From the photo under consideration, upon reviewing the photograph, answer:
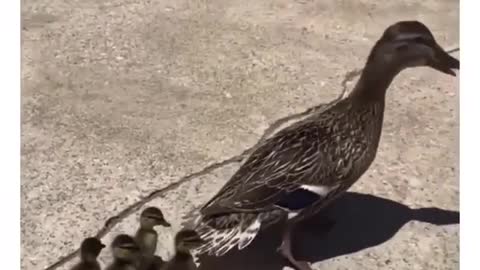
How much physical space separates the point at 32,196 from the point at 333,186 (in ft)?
1.75

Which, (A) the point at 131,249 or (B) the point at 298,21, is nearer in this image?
(A) the point at 131,249

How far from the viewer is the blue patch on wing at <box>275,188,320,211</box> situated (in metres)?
1.45

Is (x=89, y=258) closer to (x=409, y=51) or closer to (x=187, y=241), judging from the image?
(x=187, y=241)

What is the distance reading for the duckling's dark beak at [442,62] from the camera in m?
1.51

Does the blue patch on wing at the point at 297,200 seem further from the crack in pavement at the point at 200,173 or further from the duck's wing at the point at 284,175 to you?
the crack in pavement at the point at 200,173

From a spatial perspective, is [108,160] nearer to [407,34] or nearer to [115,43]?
[115,43]

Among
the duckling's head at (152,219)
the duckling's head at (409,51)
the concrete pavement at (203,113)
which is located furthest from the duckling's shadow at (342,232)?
the duckling's head at (409,51)

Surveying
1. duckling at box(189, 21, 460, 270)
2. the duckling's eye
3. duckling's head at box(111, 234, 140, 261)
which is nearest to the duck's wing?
duckling at box(189, 21, 460, 270)

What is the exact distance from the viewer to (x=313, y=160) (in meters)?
1.46

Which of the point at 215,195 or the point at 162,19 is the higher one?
the point at 162,19

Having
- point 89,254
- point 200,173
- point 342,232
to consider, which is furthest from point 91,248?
point 342,232

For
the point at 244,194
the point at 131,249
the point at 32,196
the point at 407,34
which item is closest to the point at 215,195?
the point at 244,194

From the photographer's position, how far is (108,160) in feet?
4.75

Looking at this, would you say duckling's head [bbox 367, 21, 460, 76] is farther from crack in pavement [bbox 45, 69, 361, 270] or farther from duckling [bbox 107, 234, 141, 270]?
duckling [bbox 107, 234, 141, 270]
